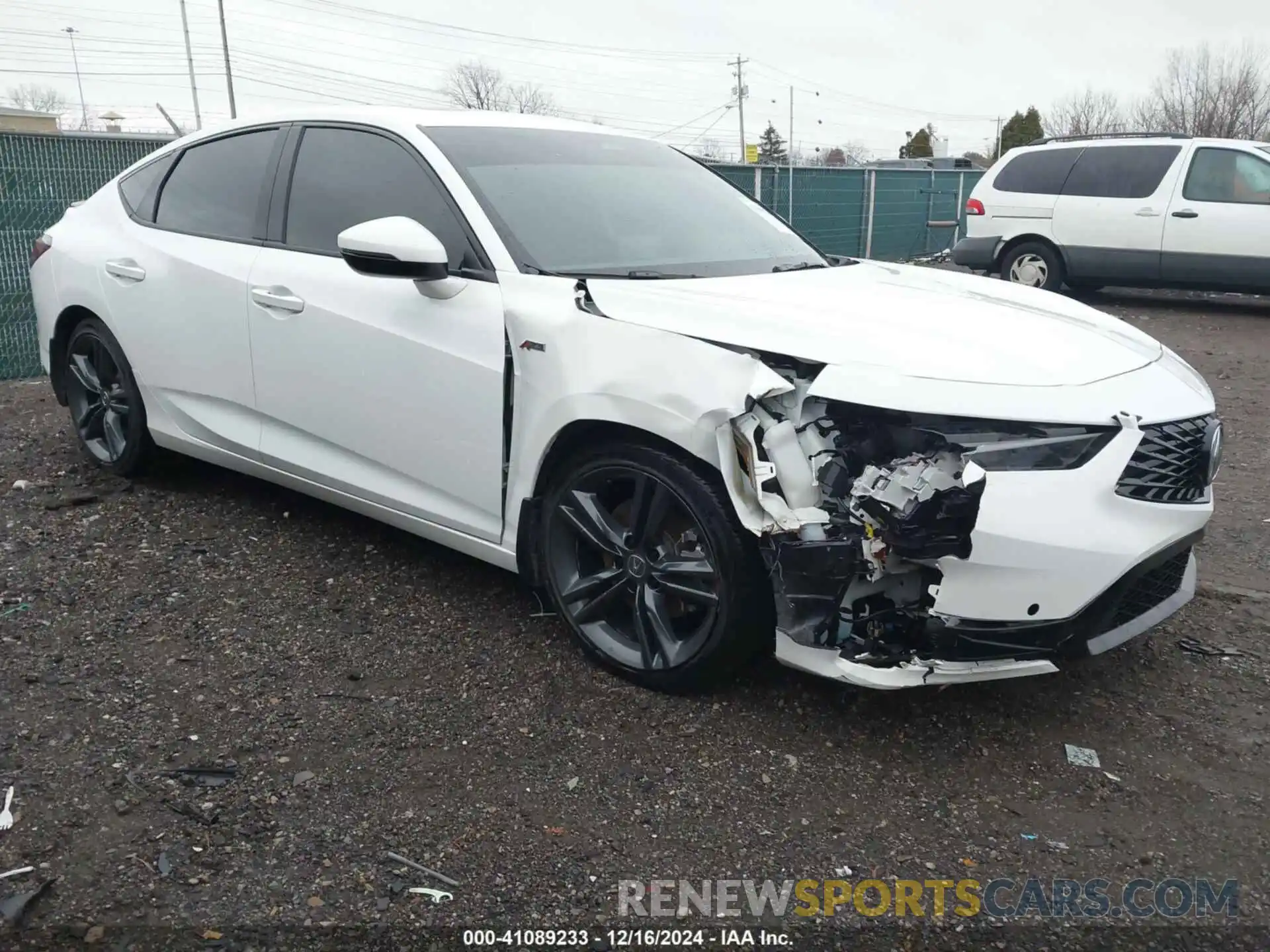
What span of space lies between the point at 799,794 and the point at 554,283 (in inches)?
63.9

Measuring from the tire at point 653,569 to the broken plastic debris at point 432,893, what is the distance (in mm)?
975

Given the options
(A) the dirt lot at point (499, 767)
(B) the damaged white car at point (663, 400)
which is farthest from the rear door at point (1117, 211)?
(B) the damaged white car at point (663, 400)

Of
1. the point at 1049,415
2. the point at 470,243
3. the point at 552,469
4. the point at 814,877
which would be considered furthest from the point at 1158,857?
the point at 470,243

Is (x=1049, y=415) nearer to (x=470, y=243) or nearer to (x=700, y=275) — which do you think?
(x=700, y=275)

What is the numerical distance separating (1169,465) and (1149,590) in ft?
1.17

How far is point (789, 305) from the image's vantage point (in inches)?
120

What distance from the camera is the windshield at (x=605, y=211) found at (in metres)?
3.45

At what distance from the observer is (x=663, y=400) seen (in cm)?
289

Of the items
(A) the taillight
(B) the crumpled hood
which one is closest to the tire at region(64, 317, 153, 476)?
(A) the taillight

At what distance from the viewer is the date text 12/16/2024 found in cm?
225

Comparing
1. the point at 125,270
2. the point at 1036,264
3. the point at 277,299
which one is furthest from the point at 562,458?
the point at 1036,264

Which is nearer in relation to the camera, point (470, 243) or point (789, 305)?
point (789, 305)

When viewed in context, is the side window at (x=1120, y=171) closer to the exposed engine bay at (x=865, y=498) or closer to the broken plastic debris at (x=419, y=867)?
the exposed engine bay at (x=865, y=498)

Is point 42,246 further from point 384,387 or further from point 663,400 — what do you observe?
point 663,400
